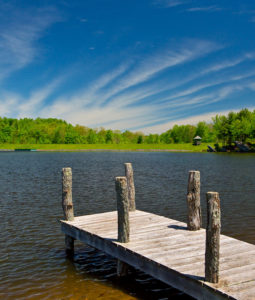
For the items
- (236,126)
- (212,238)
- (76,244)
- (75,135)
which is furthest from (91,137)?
(212,238)

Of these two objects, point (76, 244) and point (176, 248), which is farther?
point (76, 244)

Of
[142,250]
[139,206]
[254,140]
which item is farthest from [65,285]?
[254,140]

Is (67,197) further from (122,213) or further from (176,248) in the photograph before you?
(176,248)

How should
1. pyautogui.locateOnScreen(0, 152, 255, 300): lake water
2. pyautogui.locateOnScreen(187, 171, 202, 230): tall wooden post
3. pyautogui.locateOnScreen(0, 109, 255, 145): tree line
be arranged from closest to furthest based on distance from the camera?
pyautogui.locateOnScreen(0, 152, 255, 300): lake water < pyautogui.locateOnScreen(187, 171, 202, 230): tall wooden post < pyautogui.locateOnScreen(0, 109, 255, 145): tree line

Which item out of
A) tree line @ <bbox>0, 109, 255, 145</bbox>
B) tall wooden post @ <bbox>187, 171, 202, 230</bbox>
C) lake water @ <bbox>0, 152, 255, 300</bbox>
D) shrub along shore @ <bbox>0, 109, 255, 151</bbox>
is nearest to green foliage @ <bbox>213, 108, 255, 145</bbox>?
shrub along shore @ <bbox>0, 109, 255, 151</bbox>

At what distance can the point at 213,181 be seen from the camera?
33875 millimetres

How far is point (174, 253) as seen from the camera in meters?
8.70

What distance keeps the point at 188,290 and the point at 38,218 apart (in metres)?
11.8

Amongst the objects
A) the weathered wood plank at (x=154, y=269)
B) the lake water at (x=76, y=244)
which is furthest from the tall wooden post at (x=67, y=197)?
the weathered wood plank at (x=154, y=269)

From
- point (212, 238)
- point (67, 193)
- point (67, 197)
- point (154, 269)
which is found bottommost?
point (154, 269)

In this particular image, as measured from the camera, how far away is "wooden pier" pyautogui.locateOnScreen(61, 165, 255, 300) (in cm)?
696

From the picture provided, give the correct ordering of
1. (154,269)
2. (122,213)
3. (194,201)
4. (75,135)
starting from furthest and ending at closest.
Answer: (75,135), (194,201), (122,213), (154,269)

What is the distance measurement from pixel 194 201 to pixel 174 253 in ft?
8.72

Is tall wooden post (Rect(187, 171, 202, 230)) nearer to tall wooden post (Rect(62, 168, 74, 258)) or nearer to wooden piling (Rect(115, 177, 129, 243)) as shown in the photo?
wooden piling (Rect(115, 177, 129, 243))
